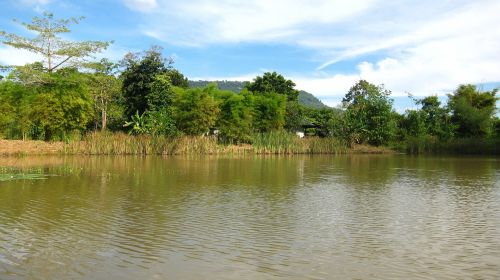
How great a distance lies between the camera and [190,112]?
30.1 metres

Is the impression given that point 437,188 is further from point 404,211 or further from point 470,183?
point 404,211

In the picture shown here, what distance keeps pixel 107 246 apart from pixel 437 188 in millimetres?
9400

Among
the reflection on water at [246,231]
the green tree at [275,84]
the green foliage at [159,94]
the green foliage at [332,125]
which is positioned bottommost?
the reflection on water at [246,231]

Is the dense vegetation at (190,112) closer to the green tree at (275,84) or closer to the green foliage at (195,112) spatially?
Result: the green foliage at (195,112)

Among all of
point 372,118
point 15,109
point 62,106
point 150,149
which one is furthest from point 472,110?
point 15,109

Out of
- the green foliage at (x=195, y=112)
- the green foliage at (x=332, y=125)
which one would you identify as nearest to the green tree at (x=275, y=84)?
the green foliage at (x=332, y=125)

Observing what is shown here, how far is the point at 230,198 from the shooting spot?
10664 mm

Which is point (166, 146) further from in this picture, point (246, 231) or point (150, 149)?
point (246, 231)

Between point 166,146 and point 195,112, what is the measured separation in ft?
10.3

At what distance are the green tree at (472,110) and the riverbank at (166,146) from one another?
30.6 feet

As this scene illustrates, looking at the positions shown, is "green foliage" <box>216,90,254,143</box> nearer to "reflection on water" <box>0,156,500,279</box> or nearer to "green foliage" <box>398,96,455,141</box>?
"green foliage" <box>398,96,455,141</box>

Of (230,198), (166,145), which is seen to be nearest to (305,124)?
(166,145)

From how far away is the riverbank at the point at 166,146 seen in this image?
25.9 meters

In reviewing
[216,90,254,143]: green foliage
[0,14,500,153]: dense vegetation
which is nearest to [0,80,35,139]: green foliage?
[0,14,500,153]: dense vegetation
